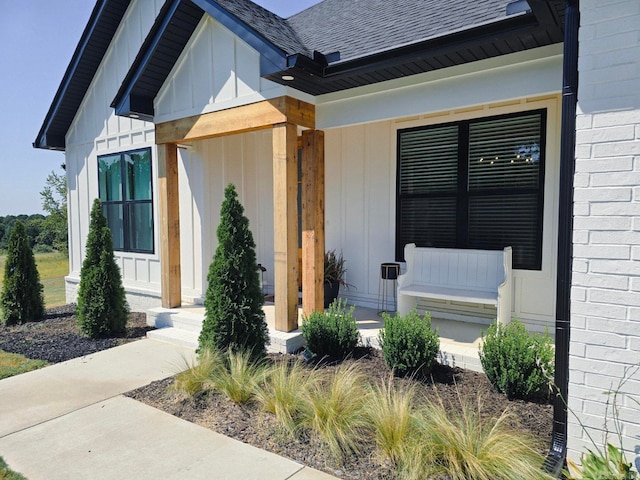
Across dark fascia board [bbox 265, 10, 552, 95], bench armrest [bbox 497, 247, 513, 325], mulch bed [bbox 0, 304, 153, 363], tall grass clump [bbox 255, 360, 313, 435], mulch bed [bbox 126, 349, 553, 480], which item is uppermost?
dark fascia board [bbox 265, 10, 552, 95]

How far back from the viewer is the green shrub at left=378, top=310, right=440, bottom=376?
148 inches

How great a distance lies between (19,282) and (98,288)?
2.19 meters

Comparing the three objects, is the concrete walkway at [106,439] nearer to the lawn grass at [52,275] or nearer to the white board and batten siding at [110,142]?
the white board and batten siding at [110,142]

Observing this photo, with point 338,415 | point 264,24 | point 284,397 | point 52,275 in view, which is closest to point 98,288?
point 284,397

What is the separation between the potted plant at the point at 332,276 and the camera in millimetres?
6137

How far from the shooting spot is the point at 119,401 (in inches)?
144

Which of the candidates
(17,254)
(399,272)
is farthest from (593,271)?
(17,254)

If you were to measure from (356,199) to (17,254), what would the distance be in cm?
588

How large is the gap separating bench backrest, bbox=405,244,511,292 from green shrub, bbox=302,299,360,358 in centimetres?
141

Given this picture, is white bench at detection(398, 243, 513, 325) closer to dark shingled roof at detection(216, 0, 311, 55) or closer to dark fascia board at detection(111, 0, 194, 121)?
dark shingled roof at detection(216, 0, 311, 55)

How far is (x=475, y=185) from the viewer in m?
5.28

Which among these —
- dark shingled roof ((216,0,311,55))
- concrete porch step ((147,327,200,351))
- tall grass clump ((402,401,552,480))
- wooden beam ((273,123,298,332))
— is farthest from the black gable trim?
tall grass clump ((402,401,552,480))

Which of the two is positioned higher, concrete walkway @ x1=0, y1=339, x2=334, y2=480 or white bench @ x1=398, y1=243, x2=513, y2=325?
white bench @ x1=398, y1=243, x2=513, y2=325

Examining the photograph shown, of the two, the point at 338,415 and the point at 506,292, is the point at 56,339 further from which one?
the point at 506,292
